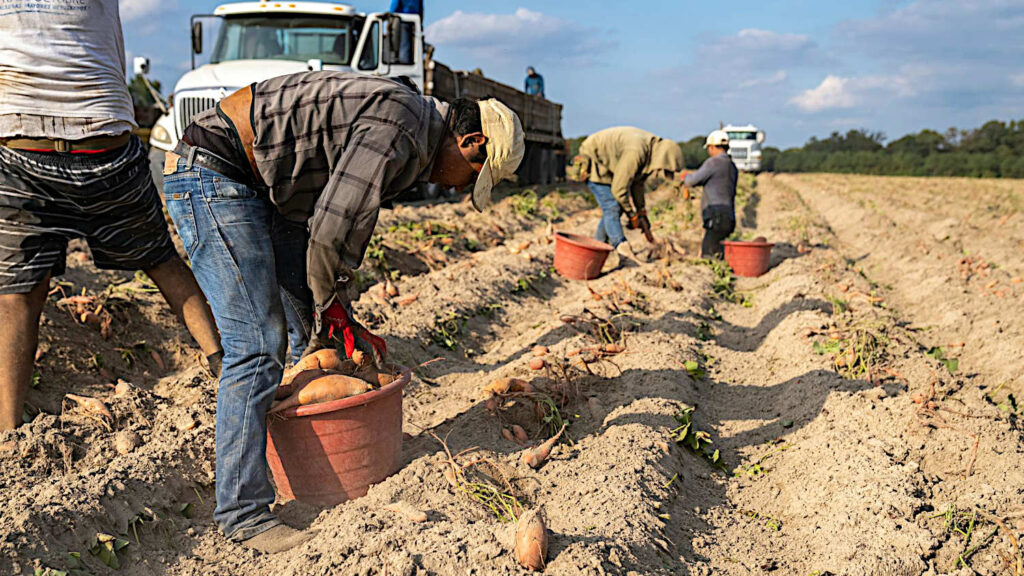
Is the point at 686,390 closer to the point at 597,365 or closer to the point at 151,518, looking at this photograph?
the point at 597,365

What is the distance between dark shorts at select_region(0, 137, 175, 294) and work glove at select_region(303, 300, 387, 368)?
952mm

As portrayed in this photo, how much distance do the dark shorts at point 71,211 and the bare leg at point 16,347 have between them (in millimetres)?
49

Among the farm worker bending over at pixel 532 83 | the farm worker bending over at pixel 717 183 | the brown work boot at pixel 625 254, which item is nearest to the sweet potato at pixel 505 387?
the brown work boot at pixel 625 254

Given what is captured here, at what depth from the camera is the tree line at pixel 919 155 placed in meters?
37.0

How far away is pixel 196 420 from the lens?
3.12 meters

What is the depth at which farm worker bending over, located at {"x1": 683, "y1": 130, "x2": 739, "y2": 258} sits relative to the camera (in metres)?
7.69

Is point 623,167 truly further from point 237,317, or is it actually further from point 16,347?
point 16,347

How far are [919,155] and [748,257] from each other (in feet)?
149

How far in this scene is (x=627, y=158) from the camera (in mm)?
6992

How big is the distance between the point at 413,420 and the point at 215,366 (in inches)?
36.9

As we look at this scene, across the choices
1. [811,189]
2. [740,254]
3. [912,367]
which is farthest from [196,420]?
[811,189]

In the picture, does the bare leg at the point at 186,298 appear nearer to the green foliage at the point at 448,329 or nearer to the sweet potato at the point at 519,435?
the sweet potato at the point at 519,435

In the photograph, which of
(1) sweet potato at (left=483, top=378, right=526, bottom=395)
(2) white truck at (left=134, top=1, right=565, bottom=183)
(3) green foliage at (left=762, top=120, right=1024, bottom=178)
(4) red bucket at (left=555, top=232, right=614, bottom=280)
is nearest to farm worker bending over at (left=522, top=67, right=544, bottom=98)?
(2) white truck at (left=134, top=1, right=565, bottom=183)

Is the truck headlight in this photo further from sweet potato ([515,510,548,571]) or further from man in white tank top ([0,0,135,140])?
sweet potato ([515,510,548,571])
